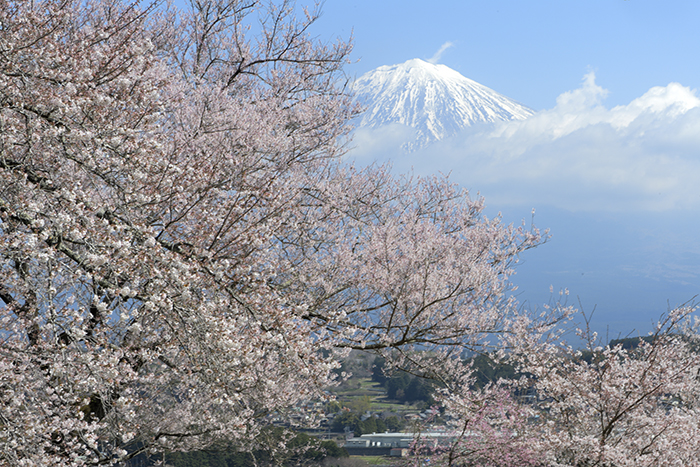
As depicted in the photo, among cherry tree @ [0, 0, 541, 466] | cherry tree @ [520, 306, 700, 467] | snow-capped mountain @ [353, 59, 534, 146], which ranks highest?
snow-capped mountain @ [353, 59, 534, 146]

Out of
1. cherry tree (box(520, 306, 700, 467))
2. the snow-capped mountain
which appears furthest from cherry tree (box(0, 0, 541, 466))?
the snow-capped mountain

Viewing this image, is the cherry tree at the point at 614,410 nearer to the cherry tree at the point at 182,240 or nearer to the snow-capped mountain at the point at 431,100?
the cherry tree at the point at 182,240

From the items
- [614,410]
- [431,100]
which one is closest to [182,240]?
[614,410]

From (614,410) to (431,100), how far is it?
118415mm

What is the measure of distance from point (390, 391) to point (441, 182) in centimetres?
4344

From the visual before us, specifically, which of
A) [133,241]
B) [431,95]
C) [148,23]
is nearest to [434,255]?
[133,241]

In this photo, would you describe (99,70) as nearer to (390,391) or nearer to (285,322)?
(285,322)

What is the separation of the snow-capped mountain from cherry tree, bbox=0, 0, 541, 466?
3192 inches

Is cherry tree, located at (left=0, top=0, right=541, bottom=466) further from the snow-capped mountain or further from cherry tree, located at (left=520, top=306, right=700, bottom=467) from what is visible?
the snow-capped mountain

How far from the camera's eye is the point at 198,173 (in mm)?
4418

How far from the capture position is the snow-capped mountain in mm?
93831

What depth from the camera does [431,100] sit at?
11888cm

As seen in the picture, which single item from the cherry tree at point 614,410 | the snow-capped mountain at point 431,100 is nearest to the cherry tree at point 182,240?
the cherry tree at point 614,410

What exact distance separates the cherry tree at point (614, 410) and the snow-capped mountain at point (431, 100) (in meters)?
82.8
